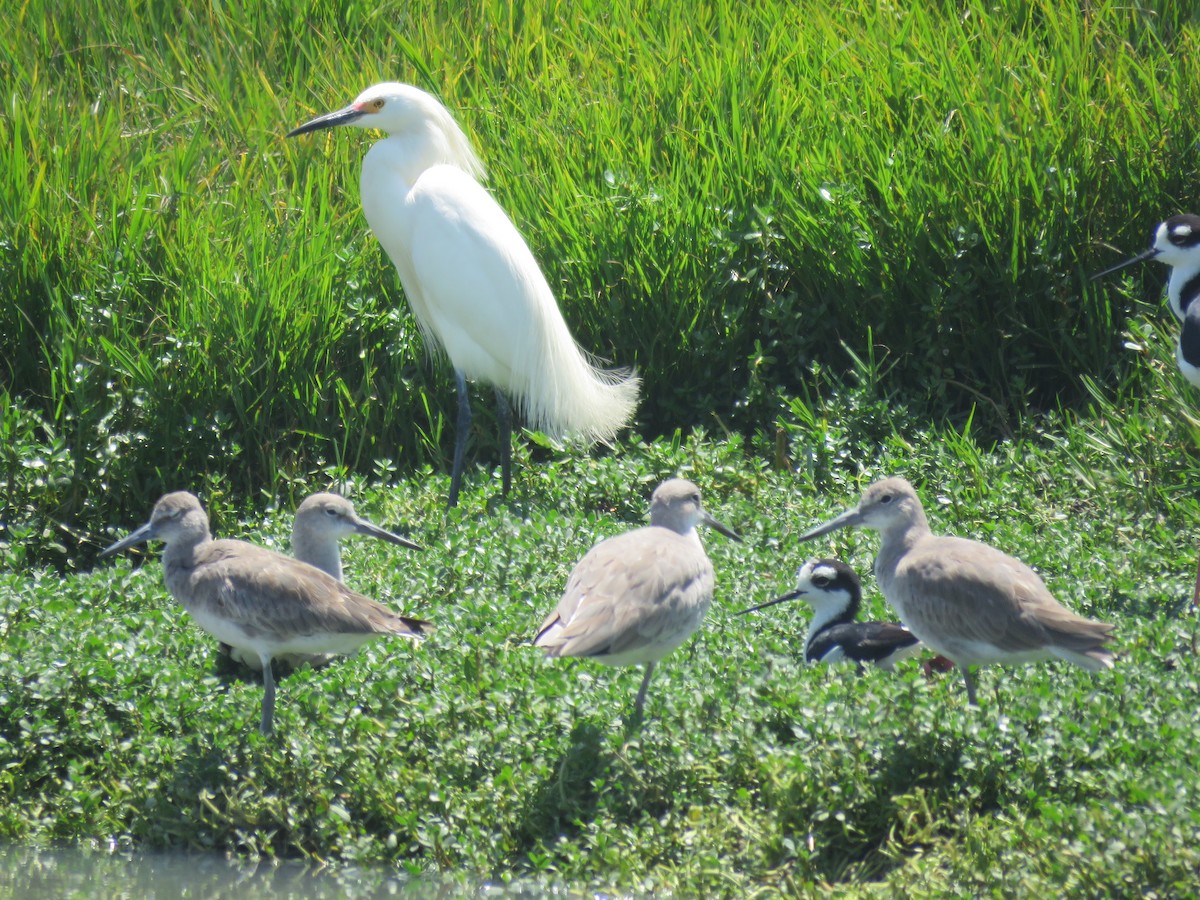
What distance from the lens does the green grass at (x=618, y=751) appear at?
3.80 meters

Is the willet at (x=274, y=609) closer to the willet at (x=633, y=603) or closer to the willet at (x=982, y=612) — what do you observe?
the willet at (x=633, y=603)

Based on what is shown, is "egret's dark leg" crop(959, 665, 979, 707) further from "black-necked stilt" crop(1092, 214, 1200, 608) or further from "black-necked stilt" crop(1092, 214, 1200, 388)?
"black-necked stilt" crop(1092, 214, 1200, 388)

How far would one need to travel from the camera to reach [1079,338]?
7.21 meters

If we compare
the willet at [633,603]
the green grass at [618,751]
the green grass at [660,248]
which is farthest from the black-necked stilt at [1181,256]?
the willet at [633,603]

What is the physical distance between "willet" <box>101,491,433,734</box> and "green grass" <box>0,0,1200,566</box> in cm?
199

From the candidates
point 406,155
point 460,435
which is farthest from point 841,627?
point 406,155

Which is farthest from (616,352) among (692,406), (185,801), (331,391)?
(185,801)

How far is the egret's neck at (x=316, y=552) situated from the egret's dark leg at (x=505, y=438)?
1.75 metres

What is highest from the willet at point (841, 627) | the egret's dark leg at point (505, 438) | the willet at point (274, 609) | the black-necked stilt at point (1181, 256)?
the black-necked stilt at point (1181, 256)

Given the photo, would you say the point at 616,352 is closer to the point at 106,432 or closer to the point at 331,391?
the point at 331,391

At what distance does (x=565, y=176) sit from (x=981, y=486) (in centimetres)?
276

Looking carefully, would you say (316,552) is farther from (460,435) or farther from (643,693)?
(460,435)

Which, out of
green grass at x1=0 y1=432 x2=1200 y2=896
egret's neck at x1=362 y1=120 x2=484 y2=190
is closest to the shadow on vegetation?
green grass at x1=0 y1=432 x2=1200 y2=896

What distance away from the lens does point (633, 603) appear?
4.24m
